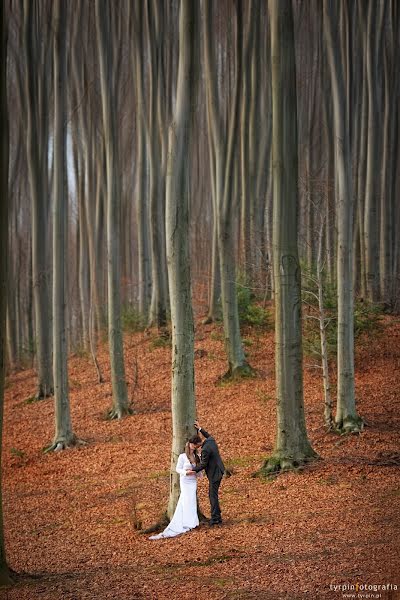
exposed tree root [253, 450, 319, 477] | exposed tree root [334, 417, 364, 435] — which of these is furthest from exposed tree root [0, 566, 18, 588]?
exposed tree root [334, 417, 364, 435]

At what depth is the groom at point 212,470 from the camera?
919cm

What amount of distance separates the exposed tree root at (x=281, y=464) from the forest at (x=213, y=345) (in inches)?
1.3

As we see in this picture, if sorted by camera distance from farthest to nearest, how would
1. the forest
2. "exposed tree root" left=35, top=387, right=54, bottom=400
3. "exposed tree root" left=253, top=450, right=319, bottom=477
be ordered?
"exposed tree root" left=35, top=387, right=54, bottom=400
"exposed tree root" left=253, top=450, right=319, bottom=477
the forest

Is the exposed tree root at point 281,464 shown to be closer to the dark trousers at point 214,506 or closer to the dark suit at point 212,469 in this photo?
the dark suit at point 212,469

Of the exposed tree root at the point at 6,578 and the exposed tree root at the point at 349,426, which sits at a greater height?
the exposed tree root at the point at 6,578

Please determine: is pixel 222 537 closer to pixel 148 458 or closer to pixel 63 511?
pixel 63 511

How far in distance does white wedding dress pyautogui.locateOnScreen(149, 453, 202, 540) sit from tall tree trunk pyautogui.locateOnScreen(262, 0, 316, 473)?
7.45 ft

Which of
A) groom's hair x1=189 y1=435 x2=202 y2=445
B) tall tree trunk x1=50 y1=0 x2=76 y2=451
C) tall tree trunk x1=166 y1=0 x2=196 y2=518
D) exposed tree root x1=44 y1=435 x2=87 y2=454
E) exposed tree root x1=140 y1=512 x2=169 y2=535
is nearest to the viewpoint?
groom's hair x1=189 y1=435 x2=202 y2=445

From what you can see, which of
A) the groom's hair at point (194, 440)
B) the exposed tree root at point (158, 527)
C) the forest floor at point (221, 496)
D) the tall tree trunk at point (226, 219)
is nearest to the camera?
the forest floor at point (221, 496)

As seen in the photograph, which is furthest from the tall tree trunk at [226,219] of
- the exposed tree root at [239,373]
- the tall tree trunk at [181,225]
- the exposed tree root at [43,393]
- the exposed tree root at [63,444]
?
the tall tree trunk at [181,225]

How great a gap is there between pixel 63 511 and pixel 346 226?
23.0 feet

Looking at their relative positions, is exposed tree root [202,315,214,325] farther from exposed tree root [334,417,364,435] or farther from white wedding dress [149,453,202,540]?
white wedding dress [149,453,202,540]

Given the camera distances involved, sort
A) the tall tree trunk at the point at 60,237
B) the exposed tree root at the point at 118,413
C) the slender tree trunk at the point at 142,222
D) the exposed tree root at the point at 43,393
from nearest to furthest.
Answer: the tall tree trunk at the point at 60,237 < the exposed tree root at the point at 118,413 < the exposed tree root at the point at 43,393 < the slender tree trunk at the point at 142,222

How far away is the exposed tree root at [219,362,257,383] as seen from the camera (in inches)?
696
